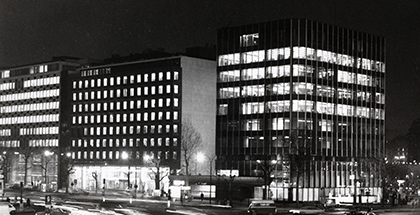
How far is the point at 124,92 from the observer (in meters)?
178

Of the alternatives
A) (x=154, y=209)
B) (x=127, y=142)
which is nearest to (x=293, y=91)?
(x=127, y=142)

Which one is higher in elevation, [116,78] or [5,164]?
[116,78]

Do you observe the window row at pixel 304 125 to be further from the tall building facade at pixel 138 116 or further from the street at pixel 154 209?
the street at pixel 154 209

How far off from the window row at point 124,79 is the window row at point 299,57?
59.2 feet

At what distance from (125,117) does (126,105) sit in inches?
120

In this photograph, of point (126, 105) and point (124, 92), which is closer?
point (126, 105)

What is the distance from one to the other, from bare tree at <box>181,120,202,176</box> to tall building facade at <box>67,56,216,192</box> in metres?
1.21

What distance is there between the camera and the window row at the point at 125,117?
166m

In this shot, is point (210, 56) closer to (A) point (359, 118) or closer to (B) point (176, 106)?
(B) point (176, 106)

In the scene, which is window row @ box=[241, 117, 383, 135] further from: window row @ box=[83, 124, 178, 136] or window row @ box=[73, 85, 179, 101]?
window row @ box=[73, 85, 179, 101]

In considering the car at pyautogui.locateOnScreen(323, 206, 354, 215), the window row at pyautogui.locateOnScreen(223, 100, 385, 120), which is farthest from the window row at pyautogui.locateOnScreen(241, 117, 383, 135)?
the car at pyautogui.locateOnScreen(323, 206, 354, 215)

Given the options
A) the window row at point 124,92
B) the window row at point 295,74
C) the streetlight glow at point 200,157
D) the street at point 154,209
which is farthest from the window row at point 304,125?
the street at point 154,209

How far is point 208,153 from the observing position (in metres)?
167

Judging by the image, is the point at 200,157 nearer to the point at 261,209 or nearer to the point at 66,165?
the point at 66,165
